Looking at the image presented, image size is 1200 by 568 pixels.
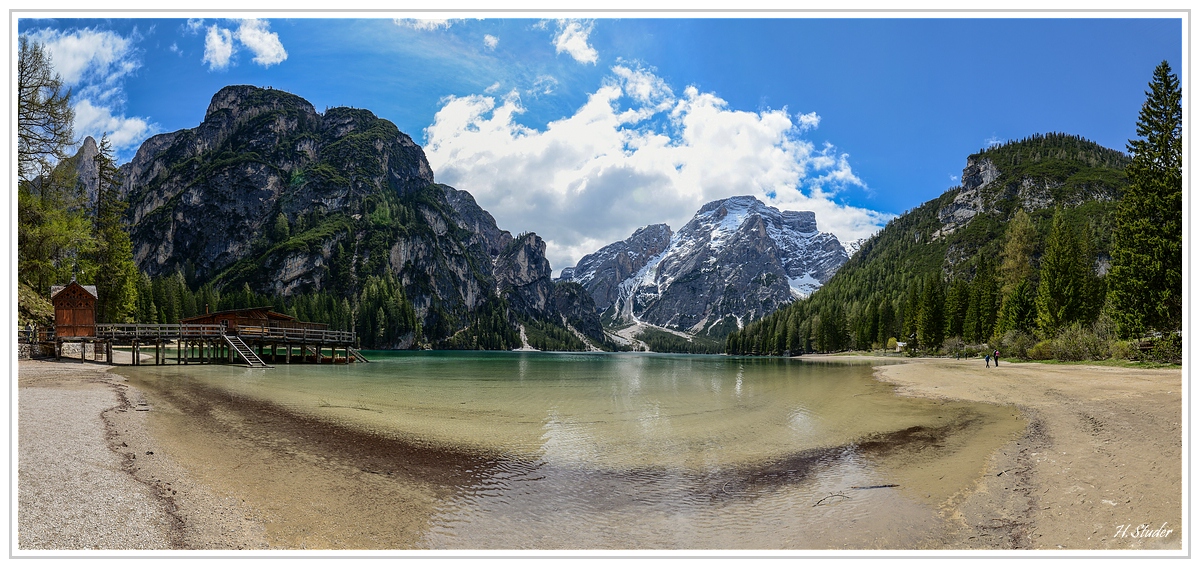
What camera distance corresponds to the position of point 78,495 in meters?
7.76

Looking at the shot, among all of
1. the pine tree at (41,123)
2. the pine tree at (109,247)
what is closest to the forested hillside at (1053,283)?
the pine tree at (41,123)

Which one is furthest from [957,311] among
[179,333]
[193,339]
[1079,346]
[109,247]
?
[109,247]

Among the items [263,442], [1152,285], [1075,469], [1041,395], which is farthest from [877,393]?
[263,442]

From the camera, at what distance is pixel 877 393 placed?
2766 centimetres

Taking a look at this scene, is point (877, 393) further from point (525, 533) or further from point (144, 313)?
point (144, 313)

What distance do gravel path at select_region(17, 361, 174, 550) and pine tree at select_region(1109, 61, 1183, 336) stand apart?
41833mm

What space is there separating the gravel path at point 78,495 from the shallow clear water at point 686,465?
4.14 meters

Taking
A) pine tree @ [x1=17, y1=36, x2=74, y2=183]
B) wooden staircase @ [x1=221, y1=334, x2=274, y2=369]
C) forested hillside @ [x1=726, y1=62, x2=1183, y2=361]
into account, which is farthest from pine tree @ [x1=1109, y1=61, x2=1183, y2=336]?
wooden staircase @ [x1=221, y1=334, x2=274, y2=369]

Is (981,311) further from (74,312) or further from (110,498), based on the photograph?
(74,312)

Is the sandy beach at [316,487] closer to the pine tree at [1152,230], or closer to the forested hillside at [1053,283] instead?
the forested hillside at [1053,283]

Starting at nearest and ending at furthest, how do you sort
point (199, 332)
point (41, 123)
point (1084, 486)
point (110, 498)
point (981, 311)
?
1. point (110, 498)
2. point (1084, 486)
3. point (41, 123)
4. point (199, 332)
5. point (981, 311)

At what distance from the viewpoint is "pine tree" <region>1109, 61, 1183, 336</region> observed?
26672mm

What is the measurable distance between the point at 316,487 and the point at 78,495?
337cm

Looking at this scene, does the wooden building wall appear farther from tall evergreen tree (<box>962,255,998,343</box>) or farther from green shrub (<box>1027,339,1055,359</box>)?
tall evergreen tree (<box>962,255,998,343</box>)
